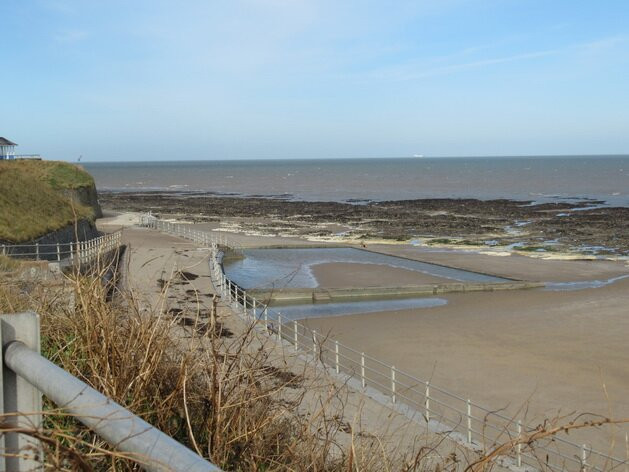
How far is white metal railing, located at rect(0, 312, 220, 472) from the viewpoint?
4.86 feet

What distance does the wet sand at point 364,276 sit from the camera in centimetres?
2698

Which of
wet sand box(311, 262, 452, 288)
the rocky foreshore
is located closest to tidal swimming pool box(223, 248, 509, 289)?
wet sand box(311, 262, 452, 288)

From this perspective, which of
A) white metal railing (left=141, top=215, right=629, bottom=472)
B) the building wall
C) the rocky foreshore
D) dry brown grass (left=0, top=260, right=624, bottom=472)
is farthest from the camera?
the building wall

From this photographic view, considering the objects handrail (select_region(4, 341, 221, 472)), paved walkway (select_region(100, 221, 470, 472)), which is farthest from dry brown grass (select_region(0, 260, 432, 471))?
handrail (select_region(4, 341, 221, 472))

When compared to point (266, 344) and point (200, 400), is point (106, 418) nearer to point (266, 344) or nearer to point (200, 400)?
point (200, 400)

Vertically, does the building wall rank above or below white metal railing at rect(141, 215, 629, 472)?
above

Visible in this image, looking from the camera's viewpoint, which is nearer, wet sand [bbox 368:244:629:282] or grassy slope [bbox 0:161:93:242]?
grassy slope [bbox 0:161:93:242]

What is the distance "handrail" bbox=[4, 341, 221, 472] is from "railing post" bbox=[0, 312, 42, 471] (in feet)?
0.10

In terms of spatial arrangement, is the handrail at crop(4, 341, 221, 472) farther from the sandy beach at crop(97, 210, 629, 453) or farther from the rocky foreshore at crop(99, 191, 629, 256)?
the rocky foreshore at crop(99, 191, 629, 256)

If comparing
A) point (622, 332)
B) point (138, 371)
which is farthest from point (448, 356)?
point (138, 371)

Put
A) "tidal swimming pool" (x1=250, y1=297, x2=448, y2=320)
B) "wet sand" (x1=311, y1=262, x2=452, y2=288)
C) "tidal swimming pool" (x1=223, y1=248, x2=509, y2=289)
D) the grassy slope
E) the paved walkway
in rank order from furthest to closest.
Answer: "tidal swimming pool" (x1=223, y1=248, x2=509, y2=289), "wet sand" (x1=311, y1=262, x2=452, y2=288), the grassy slope, "tidal swimming pool" (x1=250, y1=297, x2=448, y2=320), the paved walkway

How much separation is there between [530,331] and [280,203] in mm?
55139

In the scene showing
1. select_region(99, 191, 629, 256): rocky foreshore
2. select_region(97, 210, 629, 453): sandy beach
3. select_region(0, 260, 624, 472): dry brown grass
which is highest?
select_region(0, 260, 624, 472): dry brown grass

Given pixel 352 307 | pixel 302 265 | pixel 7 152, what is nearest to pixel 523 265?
pixel 302 265
